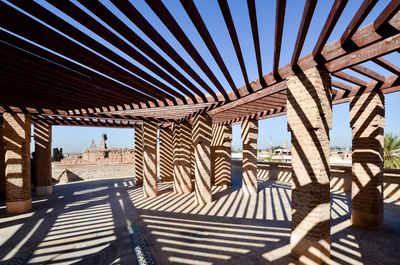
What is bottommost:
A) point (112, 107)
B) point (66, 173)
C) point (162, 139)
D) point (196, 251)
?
point (196, 251)

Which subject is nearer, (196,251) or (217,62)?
(217,62)

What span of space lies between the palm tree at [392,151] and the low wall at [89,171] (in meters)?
19.7

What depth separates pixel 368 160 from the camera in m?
6.32

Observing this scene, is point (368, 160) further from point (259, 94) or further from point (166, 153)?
point (166, 153)

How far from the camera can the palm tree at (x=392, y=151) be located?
14.3 meters

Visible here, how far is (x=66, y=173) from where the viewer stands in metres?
18.0

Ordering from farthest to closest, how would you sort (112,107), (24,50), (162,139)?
(162,139), (112,107), (24,50)

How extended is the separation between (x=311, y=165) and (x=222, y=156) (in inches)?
388

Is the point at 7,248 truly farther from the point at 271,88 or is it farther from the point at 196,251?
the point at 271,88

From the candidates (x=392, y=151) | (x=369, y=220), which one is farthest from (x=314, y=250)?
(x=392, y=151)

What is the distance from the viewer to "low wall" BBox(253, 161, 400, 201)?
30.6 ft

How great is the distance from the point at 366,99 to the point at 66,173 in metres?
20.0

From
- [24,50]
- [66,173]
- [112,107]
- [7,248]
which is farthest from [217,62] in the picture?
[66,173]

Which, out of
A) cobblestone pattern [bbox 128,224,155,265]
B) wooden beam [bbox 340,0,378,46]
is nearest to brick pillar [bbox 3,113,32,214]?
cobblestone pattern [bbox 128,224,155,265]
